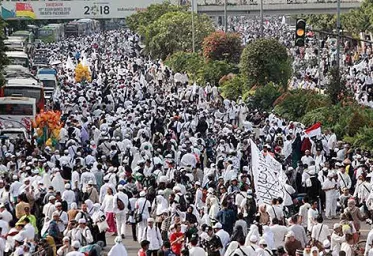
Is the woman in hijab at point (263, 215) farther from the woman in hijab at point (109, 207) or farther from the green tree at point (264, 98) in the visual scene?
the green tree at point (264, 98)

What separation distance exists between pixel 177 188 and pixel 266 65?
82.6 feet

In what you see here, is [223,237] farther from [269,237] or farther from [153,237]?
[153,237]

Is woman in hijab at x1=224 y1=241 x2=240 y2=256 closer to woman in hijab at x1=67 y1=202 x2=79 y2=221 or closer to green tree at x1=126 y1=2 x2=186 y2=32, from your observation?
woman in hijab at x1=67 y1=202 x2=79 y2=221

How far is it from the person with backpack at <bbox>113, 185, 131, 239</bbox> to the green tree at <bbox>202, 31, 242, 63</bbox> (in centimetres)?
3680

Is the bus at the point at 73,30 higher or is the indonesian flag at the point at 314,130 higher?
the indonesian flag at the point at 314,130

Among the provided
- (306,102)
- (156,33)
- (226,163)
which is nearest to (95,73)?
(156,33)

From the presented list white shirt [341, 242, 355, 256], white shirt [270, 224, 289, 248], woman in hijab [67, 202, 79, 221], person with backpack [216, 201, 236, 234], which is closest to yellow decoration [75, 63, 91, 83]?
woman in hijab [67, 202, 79, 221]

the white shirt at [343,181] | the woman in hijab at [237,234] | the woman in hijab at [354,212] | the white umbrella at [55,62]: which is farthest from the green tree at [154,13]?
the woman in hijab at [237,234]

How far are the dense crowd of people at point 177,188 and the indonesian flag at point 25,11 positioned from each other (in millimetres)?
62270

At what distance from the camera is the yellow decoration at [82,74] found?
60.3 metres

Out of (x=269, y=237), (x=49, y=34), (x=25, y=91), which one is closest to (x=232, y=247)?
(x=269, y=237)

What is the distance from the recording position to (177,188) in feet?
87.8

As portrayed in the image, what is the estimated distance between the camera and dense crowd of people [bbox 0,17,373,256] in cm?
2297

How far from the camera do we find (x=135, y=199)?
26.8m
